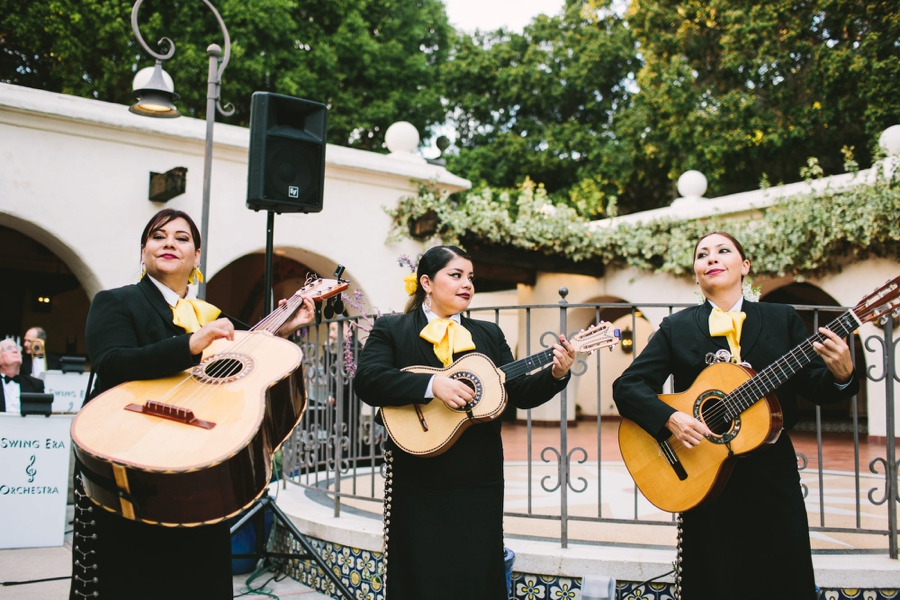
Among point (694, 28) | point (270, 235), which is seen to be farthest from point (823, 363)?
point (694, 28)

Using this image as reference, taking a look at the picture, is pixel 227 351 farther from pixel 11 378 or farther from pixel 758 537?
pixel 11 378

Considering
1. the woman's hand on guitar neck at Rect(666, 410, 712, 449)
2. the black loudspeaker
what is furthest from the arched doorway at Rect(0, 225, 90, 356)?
the woman's hand on guitar neck at Rect(666, 410, 712, 449)

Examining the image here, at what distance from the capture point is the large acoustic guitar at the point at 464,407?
2.59m

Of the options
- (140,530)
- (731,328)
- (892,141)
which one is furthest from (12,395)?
(892,141)

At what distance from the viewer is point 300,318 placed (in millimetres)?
2848

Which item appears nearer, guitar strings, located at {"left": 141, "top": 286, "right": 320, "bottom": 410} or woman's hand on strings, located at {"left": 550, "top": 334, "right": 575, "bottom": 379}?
guitar strings, located at {"left": 141, "top": 286, "right": 320, "bottom": 410}

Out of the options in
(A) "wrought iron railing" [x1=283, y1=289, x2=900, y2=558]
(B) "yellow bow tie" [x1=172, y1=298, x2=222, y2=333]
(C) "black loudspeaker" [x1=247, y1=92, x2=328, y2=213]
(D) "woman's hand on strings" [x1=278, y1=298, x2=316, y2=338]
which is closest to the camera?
(B) "yellow bow tie" [x1=172, y1=298, x2=222, y2=333]

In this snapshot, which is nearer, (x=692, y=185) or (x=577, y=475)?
(x=577, y=475)

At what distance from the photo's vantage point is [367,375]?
8.98ft

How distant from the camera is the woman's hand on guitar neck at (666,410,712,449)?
8.41ft

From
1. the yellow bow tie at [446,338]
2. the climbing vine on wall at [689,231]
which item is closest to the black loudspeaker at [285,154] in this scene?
the yellow bow tie at [446,338]

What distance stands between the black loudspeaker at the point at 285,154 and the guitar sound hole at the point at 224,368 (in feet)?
6.37

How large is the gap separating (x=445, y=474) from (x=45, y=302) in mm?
15453

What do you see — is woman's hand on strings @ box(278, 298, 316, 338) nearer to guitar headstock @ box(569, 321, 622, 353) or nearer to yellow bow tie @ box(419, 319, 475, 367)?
yellow bow tie @ box(419, 319, 475, 367)
